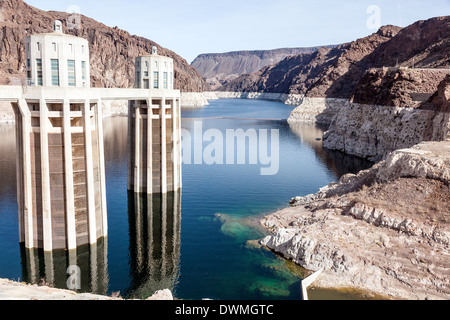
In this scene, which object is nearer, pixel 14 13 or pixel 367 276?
pixel 367 276

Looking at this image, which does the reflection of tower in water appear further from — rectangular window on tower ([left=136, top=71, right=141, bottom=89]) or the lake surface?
rectangular window on tower ([left=136, top=71, right=141, bottom=89])

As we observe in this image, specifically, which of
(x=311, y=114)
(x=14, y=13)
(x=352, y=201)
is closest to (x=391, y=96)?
(x=352, y=201)

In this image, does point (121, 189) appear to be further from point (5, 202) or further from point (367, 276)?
point (367, 276)

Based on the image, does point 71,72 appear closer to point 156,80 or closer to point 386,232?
point 156,80

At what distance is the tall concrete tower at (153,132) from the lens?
4394 cm

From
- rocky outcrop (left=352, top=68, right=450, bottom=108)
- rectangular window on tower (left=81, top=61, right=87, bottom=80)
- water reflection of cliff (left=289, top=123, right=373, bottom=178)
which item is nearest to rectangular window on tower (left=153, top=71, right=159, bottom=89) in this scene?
rectangular window on tower (left=81, top=61, right=87, bottom=80)

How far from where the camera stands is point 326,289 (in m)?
24.2

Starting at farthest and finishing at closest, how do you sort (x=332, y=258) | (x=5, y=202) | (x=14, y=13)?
(x=14, y=13) < (x=5, y=202) < (x=332, y=258)

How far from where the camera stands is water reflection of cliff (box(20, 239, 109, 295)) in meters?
26.0

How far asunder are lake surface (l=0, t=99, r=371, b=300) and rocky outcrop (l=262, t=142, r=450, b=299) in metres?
1.82

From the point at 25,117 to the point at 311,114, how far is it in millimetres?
133537

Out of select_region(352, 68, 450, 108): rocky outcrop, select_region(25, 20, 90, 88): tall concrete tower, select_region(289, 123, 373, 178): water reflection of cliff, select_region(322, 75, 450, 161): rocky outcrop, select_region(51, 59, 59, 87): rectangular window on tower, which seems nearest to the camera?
select_region(25, 20, 90, 88): tall concrete tower

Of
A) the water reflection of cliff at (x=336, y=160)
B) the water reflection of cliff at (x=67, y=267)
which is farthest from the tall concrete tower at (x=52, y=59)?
the water reflection of cliff at (x=336, y=160)

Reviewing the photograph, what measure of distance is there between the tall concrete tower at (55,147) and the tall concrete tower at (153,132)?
1390cm
